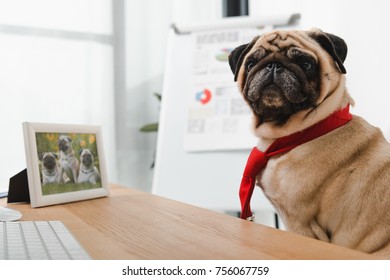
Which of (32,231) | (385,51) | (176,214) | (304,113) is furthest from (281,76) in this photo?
(385,51)

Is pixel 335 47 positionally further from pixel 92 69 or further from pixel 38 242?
pixel 92 69

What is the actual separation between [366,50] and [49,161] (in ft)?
4.64

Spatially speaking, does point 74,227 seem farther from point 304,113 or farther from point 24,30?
point 24,30

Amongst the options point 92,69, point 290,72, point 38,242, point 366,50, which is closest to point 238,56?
point 290,72

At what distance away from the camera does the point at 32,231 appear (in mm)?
692

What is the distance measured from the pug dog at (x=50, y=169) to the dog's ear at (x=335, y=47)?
2.44 ft

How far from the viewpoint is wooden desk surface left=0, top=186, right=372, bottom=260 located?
1.83 ft

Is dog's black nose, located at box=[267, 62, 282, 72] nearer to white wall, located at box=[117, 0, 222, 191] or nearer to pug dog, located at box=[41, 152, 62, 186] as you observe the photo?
pug dog, located at box=[41, 152, 62, 186]

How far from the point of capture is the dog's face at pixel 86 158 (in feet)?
3.65

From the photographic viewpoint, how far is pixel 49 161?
3.33 ft

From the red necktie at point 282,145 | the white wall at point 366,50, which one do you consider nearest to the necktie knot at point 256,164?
the red necktie at point 282,145

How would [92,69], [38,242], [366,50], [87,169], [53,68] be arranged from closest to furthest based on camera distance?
[38,242]
[87,169]
[366,50]
[53,68]
[92,69]

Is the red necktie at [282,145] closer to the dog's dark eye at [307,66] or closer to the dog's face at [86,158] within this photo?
the dog's dark eye at [307,66]

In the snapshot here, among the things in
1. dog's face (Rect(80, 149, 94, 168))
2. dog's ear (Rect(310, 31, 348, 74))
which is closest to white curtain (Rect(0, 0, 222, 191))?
dog's face (Rect(80, 149, 94, 168))
